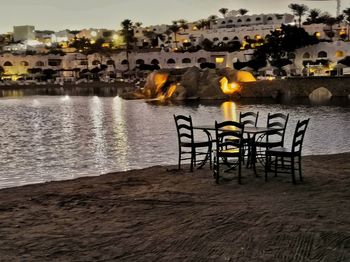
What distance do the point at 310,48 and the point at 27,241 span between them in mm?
71570

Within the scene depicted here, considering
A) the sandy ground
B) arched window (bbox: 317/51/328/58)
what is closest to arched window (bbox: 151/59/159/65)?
arched window (bbox: 317/51/328/58)

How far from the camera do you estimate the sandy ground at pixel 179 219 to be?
230 inches

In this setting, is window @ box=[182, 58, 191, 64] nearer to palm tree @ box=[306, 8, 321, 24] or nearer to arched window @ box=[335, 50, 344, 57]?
arched window @ box=[335, 50, 344, 57]

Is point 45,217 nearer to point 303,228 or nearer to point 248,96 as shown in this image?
point 303,228

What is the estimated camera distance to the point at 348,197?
8.17 metres

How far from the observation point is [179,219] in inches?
281

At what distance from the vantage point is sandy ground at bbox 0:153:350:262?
585 cm

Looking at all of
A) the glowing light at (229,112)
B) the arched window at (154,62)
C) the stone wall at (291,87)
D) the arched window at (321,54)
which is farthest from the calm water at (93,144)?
the arched window at (154,62)

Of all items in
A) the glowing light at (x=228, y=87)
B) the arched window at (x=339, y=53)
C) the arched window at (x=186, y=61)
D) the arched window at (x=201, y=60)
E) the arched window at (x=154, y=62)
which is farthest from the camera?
the arched window at (x=154, y=62)

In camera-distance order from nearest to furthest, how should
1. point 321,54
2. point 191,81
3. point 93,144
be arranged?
point 93,144 → point 191,81 → point 321,54

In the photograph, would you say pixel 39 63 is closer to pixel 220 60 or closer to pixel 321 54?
pixel 220 60

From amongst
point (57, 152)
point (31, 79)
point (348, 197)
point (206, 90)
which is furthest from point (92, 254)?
point (31, 79)

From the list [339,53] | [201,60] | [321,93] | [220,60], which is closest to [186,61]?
[201,60]

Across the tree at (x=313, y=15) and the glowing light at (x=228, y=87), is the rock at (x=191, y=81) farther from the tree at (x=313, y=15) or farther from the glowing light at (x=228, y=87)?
the tree at (x=313, y=15)
